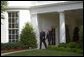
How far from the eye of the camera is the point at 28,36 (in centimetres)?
1911

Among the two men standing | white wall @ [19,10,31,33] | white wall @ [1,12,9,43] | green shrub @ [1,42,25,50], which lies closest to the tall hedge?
green shrub @ [1,42,25,50]

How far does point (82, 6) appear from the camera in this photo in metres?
17.0

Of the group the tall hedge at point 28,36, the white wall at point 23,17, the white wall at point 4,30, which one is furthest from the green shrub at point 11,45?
the white wall at point 23,17

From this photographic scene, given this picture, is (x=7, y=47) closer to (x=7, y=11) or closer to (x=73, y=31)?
(x=7, y=11)

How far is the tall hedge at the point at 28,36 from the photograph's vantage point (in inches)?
747

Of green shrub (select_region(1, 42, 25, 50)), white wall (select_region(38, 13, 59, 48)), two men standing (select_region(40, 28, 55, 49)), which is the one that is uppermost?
white wall (select_region(38, 13, 59, 48))

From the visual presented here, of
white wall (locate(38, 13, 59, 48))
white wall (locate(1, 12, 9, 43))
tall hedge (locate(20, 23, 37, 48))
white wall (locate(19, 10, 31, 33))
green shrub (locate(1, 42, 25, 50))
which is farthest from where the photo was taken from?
white wall (locate(38, 13, 59, 48))

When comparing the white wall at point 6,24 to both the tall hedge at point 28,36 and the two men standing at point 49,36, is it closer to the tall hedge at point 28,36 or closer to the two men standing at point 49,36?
the tall hedge at point 28,36

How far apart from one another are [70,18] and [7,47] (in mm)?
9674

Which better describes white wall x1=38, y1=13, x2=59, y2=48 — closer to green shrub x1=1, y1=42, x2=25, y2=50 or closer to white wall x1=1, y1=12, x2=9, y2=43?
green shrub x1=1, y1=42, x2=25, y2=50

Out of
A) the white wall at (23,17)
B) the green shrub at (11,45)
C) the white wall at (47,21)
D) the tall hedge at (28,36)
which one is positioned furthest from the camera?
the white wall at (47,21)

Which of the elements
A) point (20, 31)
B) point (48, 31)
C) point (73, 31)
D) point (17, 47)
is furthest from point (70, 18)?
point (17, 47)

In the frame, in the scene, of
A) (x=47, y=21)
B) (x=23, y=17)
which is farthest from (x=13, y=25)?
(x=47, y=21)

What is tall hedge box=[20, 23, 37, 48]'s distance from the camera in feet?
62.3
